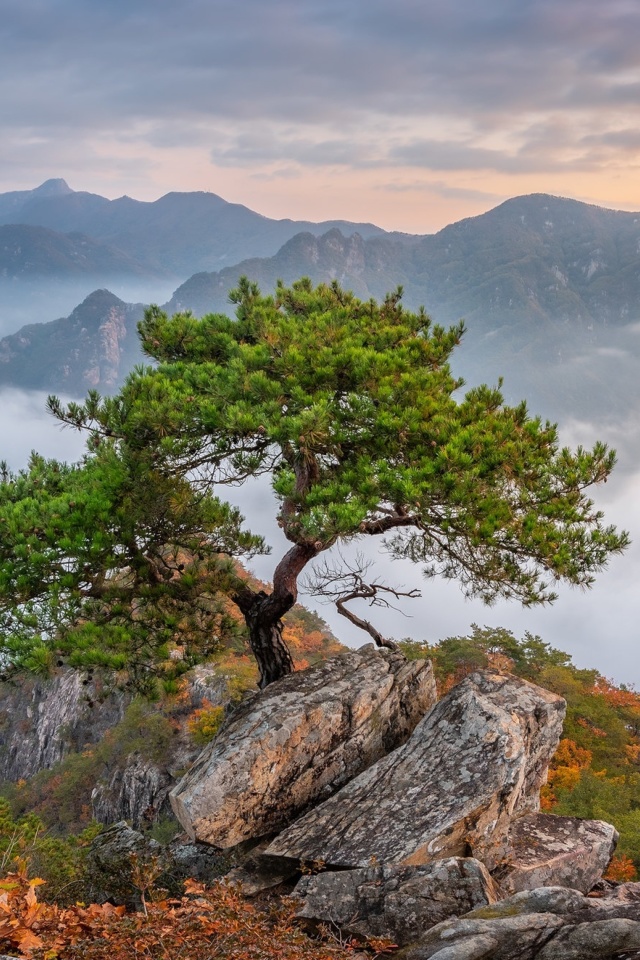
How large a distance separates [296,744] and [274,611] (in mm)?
2368

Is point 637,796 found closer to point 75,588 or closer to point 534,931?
point 534,931

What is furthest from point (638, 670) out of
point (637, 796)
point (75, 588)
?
point (75, 588)

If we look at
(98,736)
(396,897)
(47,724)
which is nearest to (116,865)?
(396,897)

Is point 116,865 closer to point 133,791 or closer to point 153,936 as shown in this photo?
point 153,936

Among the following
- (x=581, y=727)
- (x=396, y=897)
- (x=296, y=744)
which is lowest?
(x=396, y=897)

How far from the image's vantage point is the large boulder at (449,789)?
7660 millimetres

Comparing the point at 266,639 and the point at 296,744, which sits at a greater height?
the point at 266,639

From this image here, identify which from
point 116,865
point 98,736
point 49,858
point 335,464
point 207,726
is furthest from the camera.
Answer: point 98,736

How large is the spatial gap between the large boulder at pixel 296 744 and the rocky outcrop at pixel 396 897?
4.99ft

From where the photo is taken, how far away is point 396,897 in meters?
6.95

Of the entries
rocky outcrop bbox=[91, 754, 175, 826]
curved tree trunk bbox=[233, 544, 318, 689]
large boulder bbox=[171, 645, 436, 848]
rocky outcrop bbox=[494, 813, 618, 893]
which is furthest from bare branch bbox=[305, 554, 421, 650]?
rocky outcrop bbox=[91, 754, 175, 826]

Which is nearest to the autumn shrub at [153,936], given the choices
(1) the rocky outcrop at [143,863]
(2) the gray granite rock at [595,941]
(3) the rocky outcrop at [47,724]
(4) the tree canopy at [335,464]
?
(2) the gray granite rock at [595,941]

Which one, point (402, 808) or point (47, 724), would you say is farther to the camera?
point (47, 724)

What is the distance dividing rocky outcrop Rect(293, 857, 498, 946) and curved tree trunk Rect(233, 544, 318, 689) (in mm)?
3685
